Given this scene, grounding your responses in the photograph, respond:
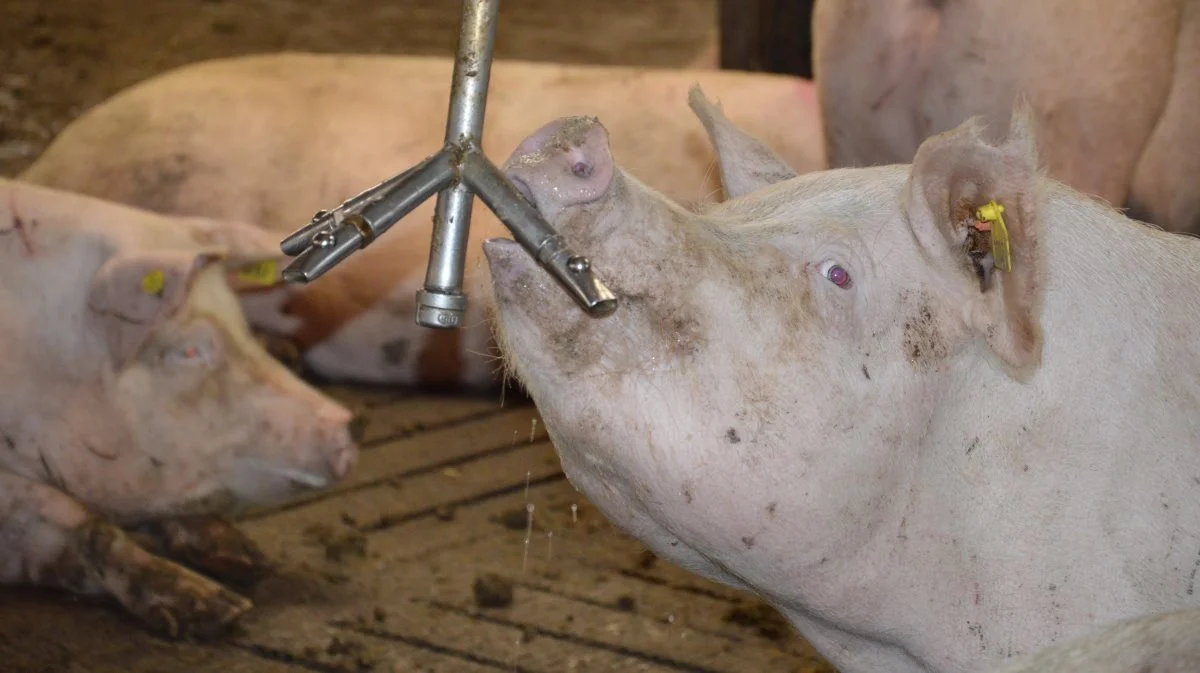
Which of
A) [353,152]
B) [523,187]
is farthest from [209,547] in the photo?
[523,187]

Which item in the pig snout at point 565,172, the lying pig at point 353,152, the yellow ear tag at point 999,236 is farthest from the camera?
the lying pig at point 353,152

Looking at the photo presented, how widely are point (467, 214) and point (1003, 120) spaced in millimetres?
1916

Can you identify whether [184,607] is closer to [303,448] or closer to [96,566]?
[96,566]

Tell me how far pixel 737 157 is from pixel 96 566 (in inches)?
63.5

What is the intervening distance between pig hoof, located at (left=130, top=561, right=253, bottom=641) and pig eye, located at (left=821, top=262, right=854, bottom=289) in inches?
62.8

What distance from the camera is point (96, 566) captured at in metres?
3.18

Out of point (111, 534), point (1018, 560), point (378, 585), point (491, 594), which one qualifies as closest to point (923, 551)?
point (1018, 560)

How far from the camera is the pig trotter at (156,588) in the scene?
3.08 metres

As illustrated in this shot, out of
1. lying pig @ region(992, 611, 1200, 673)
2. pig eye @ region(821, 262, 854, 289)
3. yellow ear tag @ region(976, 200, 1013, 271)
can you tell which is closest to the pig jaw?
pig eye @ region(821, 262, 854, 289)

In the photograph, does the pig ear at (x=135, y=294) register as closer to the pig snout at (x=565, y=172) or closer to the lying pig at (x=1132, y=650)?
the pig snout at (x=565, y=172)

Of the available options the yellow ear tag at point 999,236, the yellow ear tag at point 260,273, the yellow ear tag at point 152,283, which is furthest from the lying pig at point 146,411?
the yellow ear tag at point 999,236

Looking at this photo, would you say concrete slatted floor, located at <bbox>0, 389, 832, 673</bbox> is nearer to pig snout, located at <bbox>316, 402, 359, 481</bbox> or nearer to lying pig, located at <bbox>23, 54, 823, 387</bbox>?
pig snout, located at <bbox>316, 402, 359, 481</bbox>

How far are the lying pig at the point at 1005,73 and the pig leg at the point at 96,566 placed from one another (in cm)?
170

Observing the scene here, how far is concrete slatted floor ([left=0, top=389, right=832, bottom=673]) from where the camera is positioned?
9.82ft
